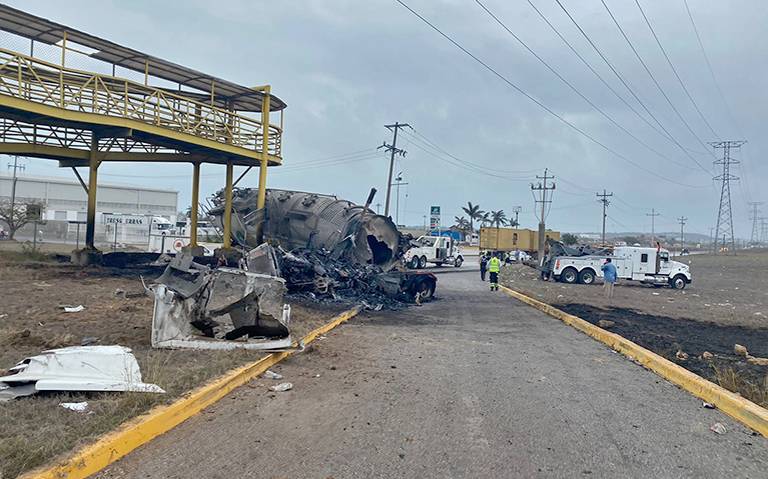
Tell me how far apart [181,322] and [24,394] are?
111 inches

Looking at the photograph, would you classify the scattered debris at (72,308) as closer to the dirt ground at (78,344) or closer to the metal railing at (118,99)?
the dirt ground at (78,344)

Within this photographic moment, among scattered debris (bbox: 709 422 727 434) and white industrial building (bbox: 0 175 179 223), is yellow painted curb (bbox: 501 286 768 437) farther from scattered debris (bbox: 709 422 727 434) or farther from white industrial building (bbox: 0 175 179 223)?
white industrial building (bbox: 0 175 179 223)

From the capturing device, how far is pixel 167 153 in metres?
21.6

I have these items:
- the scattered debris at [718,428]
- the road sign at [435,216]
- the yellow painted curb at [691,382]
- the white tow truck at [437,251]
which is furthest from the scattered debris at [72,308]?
the road sign at [435,216]

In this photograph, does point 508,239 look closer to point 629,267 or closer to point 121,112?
point 629,267

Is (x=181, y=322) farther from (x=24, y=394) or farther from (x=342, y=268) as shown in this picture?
(x=342, y=268)

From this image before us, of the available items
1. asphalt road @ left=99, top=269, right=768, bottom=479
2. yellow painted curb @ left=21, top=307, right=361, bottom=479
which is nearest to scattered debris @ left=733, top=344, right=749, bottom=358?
asphalt road @ left=99, top=269, right=768, bottom=479

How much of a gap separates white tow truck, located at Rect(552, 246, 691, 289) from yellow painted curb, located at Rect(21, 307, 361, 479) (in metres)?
25.5

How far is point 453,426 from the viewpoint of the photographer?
224 inches

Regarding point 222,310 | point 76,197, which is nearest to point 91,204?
point 222,310

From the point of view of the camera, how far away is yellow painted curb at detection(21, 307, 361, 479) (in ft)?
13.3

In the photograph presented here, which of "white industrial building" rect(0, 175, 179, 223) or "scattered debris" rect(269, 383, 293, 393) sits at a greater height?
"white industrial building" rect(0, 175, 179, 223)

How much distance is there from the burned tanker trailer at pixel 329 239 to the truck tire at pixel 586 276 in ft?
42.3

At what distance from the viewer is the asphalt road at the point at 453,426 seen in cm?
465
